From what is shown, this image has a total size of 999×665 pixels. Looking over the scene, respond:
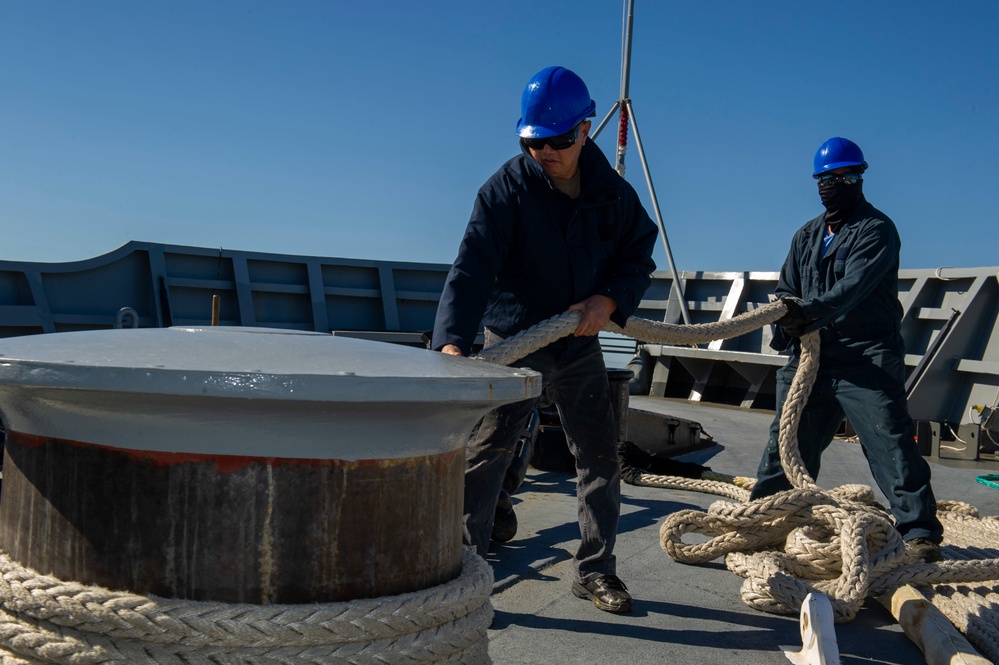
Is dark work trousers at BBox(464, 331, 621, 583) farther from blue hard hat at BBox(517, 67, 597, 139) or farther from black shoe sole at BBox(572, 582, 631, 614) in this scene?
blue hard hat at BBox(517, 67, 597, 139)

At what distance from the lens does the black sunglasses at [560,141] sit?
2.39m

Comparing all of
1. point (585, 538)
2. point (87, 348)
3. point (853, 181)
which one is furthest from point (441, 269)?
point (87, 348)

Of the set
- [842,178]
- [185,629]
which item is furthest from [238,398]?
[842,178]

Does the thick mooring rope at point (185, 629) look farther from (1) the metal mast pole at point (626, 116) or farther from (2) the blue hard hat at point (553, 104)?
(1) the metal mast pole at point (626, 116)

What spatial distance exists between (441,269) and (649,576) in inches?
246

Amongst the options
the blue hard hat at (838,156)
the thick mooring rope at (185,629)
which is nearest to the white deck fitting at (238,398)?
the thick mooring rope at (185,629)

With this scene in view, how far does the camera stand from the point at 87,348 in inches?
49.6

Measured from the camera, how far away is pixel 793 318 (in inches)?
125

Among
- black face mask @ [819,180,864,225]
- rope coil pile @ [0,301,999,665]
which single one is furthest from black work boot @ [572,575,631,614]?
black face mask @ [819,180,864,225]

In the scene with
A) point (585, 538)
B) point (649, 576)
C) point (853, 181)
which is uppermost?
point (853, 181)

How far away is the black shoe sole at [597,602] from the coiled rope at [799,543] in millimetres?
392

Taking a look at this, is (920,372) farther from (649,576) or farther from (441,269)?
(649,576)

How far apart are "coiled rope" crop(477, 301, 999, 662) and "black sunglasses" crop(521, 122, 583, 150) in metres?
0.46

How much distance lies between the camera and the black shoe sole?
7.96 ft
